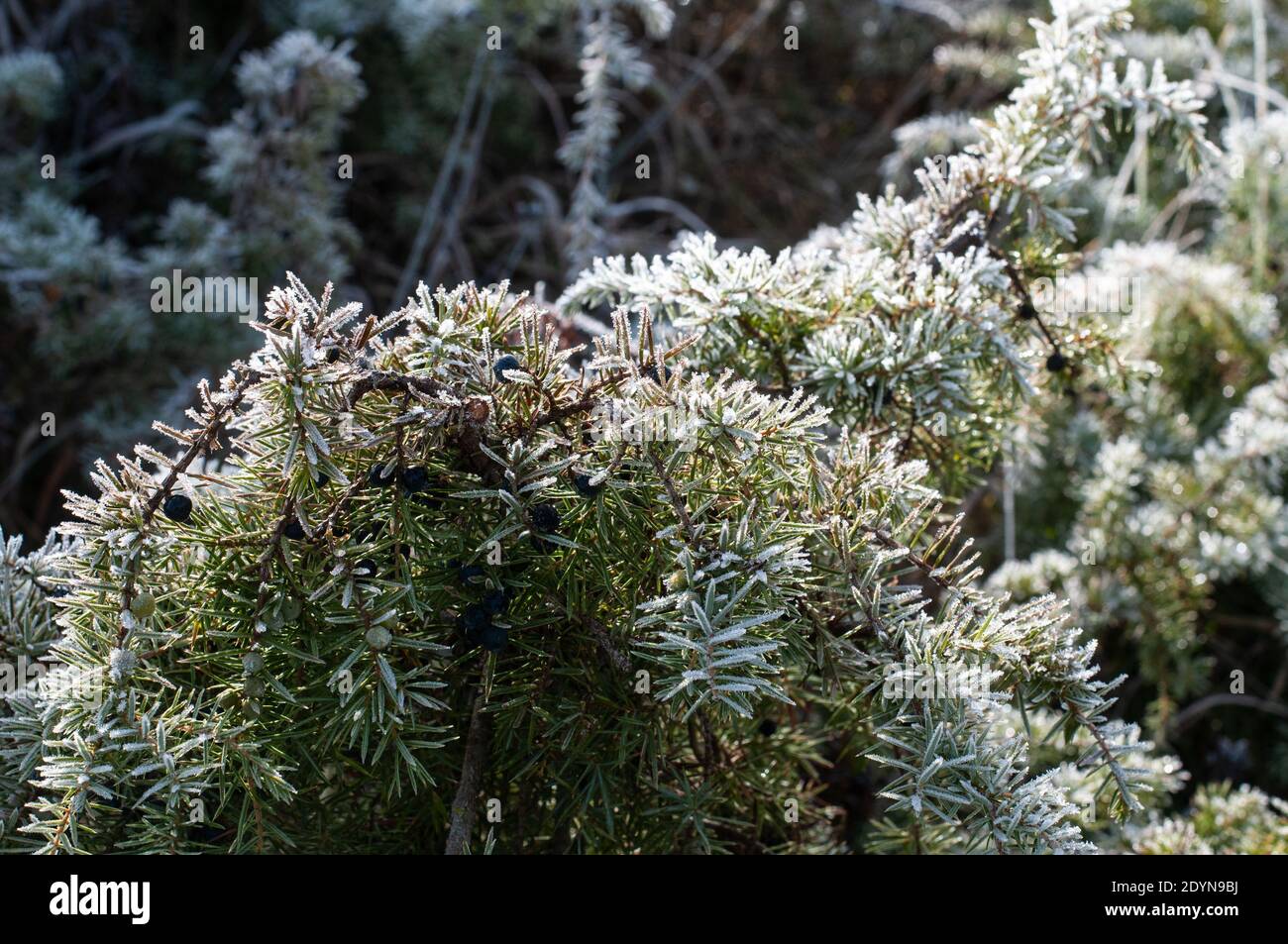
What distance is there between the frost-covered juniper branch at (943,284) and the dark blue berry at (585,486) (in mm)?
180

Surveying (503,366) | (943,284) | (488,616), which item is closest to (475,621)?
(488,616)

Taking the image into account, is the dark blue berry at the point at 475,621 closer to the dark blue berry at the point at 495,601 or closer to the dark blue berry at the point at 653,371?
the dark blue berry at the point at 495,601

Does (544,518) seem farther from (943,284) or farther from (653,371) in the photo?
(943,284)

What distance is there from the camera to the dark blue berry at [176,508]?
58 cm

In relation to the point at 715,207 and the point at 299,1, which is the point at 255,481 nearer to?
the point at 299,1

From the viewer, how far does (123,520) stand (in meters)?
0.57

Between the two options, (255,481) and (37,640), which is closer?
(255,481)

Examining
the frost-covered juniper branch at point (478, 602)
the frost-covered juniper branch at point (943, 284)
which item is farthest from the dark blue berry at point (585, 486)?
the frost-covered juniper branch at point (943, 284)

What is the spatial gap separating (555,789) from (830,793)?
0.49 m

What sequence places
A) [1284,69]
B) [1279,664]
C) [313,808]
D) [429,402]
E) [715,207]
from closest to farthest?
1. [429,402]
2. [313,808]
3. [1279,664]
4. [1284,69]
5. [715,207]

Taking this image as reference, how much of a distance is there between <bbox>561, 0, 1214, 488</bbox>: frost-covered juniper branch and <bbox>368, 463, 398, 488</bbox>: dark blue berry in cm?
23

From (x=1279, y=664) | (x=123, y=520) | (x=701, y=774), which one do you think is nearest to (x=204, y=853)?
(x=123, y=520)

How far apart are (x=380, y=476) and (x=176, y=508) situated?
113 millimetres
